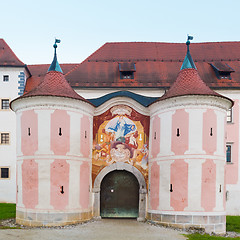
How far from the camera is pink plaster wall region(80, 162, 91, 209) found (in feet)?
63.4

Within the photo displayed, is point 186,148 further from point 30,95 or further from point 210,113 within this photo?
point 30,95

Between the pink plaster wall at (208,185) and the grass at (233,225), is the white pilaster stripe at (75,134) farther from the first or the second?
the grass at (233,225)

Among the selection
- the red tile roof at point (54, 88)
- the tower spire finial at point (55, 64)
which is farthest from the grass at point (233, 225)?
the tower spire finial at point (55, 64)

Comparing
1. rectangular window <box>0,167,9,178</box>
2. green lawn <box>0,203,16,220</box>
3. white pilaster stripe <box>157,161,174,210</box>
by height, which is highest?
white pilaster stripe <box>157,161,174,210</box>

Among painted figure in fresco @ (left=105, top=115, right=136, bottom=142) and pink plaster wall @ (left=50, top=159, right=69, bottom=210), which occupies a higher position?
painted figure in fresco @ (left=105, top=115, right=136, bottom=142)

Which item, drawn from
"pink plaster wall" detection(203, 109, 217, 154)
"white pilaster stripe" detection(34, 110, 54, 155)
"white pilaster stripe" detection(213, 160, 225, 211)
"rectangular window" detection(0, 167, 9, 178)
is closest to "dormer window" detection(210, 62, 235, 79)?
"pink plaster wall" detection(203, 109, 217, 154)

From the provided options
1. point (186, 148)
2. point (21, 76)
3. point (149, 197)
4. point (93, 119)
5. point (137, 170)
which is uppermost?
point (21, 76)

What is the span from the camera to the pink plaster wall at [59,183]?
18297 mm

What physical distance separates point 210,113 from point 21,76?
17.6 metres

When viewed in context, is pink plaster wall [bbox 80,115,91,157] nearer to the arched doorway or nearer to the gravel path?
the arched doorway

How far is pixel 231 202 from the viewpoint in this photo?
25734mm

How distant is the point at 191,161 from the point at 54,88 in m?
8.30

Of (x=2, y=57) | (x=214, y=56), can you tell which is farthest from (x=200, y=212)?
(x=2, y=57)

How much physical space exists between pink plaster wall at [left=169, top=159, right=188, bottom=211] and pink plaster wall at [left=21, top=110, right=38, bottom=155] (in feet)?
24.2
